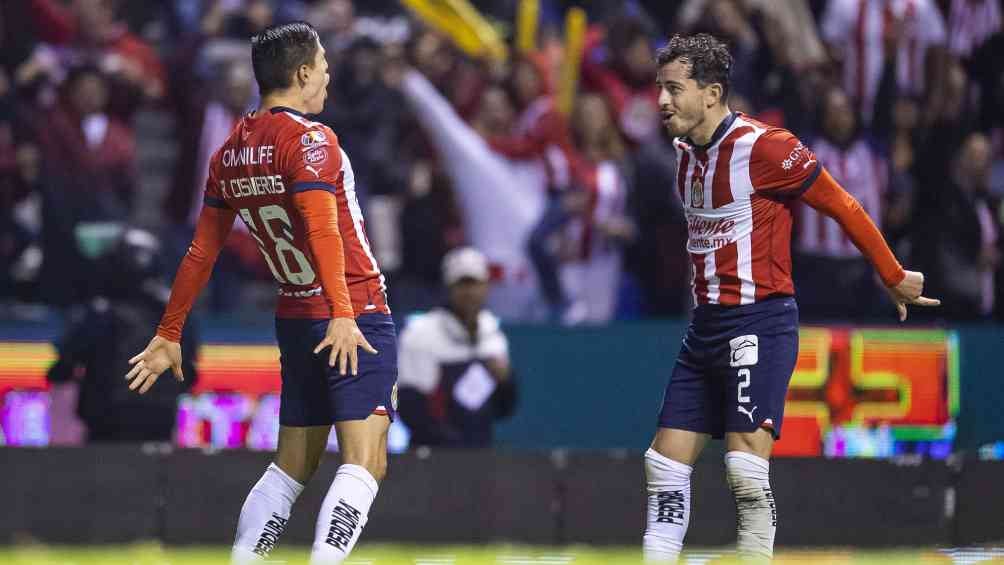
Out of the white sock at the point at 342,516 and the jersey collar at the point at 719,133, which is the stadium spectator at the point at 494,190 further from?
the white sock at the point at 342,516

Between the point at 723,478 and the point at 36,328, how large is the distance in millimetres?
4710

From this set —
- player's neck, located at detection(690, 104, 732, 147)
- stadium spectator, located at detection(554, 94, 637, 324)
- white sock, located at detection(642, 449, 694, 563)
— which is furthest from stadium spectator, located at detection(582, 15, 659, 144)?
white sock, located at detection(642, 449, 694, 563)

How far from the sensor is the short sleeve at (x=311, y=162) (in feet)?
21.8

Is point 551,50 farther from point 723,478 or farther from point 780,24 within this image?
point 723,478

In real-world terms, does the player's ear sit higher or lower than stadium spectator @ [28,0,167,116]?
lower

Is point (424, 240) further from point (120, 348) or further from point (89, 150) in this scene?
point (120, 348)

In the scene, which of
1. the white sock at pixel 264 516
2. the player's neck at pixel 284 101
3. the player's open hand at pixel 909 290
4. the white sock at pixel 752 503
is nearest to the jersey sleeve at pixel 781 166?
the player's open hand at pixel 909 290

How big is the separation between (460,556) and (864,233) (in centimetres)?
377

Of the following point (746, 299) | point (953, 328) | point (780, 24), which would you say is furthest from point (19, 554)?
point (780, 24)

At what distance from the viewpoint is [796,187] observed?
24.1 feet

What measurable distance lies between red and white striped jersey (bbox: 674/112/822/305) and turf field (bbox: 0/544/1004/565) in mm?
1961

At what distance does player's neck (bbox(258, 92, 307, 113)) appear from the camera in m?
6.89

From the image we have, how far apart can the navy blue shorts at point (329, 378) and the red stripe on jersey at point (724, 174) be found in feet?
5.03

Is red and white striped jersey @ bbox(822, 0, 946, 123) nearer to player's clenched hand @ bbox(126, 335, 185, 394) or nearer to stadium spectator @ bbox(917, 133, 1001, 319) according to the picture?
stadium spectator @ bbox(917, 133, 1001, 319)
